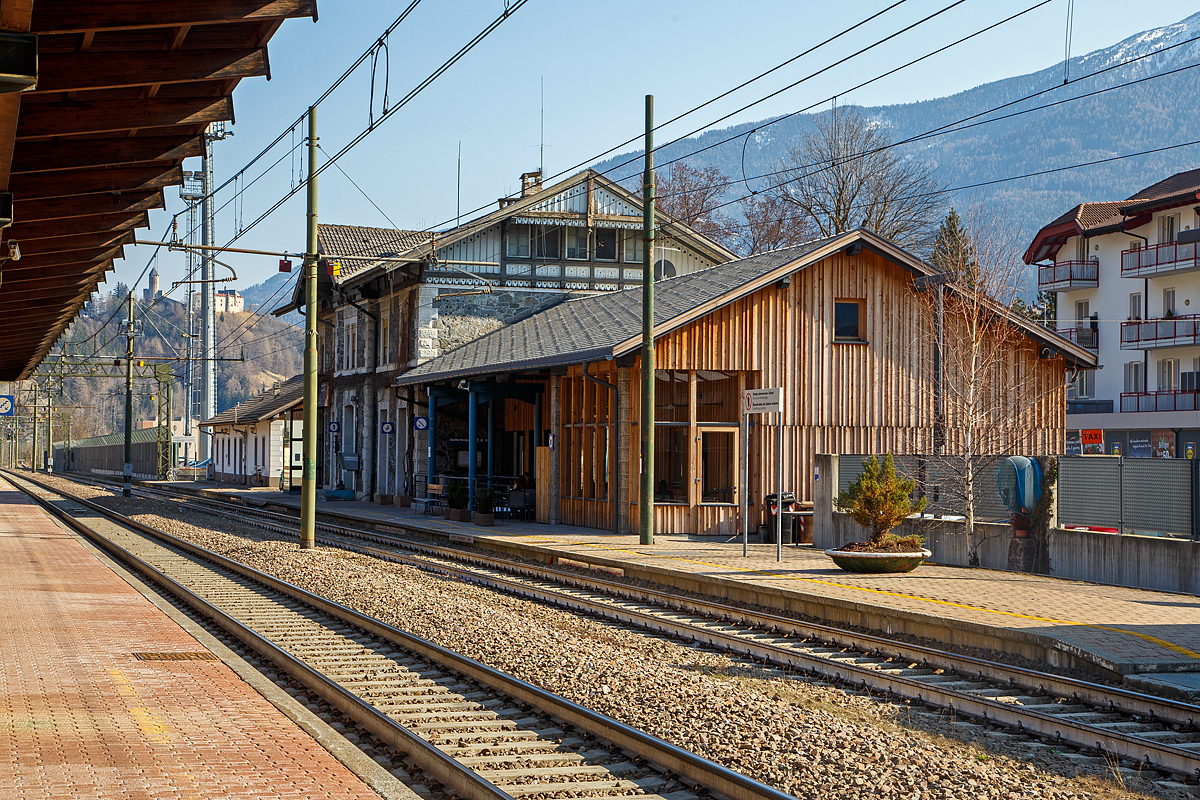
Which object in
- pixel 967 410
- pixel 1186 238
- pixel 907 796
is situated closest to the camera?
pixel 907 796

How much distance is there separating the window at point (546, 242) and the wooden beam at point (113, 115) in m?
27.0

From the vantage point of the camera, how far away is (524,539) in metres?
24.0

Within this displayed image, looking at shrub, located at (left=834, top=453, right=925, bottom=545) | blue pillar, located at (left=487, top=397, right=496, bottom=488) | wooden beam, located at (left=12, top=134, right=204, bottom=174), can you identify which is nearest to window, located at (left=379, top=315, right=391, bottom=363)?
blue pillar, located at (left=487, top=397, right=496, bottom=488)

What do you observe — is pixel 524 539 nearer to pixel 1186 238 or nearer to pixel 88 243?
pixel 88 243

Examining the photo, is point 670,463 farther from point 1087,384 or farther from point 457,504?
point 1087,384

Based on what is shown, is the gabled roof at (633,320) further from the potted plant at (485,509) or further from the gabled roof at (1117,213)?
the gabled roof at (1117,213)

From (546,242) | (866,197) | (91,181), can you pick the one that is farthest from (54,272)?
(866,197)

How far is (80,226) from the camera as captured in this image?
A: 1582cm

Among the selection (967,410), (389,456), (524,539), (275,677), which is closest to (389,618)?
(275,677)

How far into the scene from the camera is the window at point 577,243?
3909 cm

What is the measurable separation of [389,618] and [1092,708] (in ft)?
26.2

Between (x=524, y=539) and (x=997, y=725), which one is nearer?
(x=997, y=725)

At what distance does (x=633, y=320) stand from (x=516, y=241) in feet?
37.7

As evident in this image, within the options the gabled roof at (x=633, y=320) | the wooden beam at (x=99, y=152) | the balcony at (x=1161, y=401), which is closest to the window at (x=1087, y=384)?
the balcony at (x=1161, y=401)
